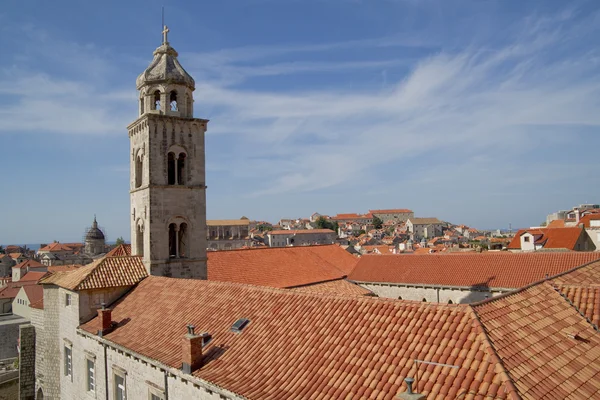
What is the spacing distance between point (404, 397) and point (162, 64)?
19.2 meters

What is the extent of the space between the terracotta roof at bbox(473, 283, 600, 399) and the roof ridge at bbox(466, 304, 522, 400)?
0.40 feet

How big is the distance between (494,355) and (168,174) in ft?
55.2

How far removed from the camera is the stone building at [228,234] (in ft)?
329

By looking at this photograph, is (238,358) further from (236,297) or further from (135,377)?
(135,377)

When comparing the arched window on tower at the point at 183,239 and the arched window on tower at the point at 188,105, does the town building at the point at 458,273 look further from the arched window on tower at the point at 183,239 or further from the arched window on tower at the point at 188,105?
the arched window on tower at the point at 188,105

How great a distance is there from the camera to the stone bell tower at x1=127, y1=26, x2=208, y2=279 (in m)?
19.8

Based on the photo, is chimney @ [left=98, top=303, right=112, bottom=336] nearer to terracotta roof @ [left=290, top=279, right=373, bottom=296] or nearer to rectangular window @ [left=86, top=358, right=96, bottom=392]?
rectangular window @ [left=86, top=358, right=96, bottom=392]

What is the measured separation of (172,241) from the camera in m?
20.8

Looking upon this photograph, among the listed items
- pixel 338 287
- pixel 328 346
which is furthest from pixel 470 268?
pixel 328 346

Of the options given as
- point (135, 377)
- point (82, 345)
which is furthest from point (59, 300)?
point (135, 377)

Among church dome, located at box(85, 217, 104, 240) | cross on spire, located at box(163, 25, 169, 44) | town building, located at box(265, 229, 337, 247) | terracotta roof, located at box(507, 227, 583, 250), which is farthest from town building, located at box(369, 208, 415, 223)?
cross on spire, located at box(163, 25, 169, 44)

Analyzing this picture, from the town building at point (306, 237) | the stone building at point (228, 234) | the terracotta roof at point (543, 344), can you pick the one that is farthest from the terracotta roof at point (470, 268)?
the town building at point (306, 237)

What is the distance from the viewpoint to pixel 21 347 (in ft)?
73.2

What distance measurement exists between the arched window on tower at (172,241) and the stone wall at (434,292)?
15.6 metres
